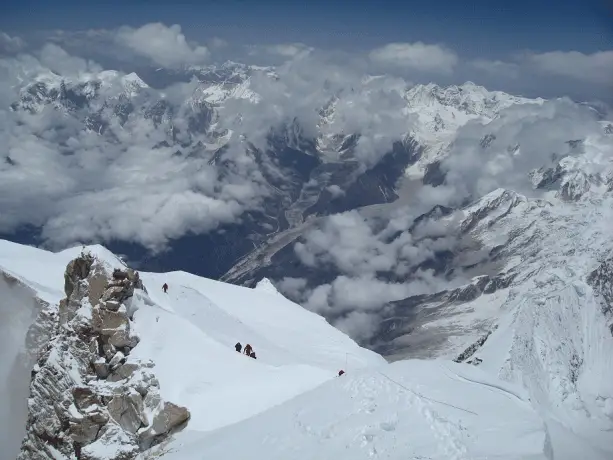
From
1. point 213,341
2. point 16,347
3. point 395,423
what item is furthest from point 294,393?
point 16,347

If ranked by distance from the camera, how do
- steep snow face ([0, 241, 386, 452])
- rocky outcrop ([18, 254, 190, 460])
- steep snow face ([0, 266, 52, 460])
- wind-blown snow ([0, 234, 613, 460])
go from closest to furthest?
wind-blown snow ([0, 234, 613, 460]) < rocky outcrop ([18, 254, 190, 460]) < steep snow face ([0, 241, 386, 452]) < steep snow face ([0, 266, 52, 460])

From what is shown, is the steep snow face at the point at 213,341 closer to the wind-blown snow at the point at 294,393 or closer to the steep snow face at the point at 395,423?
the wind-blown snow at the point at 294,393

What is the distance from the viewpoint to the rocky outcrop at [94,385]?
4350cm

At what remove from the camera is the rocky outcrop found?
4350cm

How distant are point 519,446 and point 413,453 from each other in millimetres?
5167

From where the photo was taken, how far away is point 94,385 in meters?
47.1

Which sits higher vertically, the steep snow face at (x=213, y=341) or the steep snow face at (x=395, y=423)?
the steep snow face at (x=395, y=423)

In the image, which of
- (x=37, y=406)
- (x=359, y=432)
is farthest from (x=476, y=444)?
(x=37, y=406)

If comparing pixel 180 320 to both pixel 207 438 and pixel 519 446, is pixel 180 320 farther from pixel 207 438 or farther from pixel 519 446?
pixel 519 446

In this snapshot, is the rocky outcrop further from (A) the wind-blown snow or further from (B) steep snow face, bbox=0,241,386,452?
(A) the wind-blown snow

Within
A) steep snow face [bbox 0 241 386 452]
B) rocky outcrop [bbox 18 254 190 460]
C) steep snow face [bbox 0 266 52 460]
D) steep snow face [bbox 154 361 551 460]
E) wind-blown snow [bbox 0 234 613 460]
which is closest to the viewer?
steep snow face [bbox 154 361 551 460]

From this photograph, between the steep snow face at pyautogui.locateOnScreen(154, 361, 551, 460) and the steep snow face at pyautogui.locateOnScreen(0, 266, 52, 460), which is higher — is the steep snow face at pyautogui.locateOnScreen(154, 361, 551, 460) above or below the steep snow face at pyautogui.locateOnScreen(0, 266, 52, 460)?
above

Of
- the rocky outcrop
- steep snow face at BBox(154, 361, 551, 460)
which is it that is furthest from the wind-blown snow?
the rocky outcrop

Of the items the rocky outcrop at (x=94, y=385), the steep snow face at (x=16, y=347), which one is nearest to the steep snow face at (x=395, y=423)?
the rocky outcrop at (x=94, y=385)
